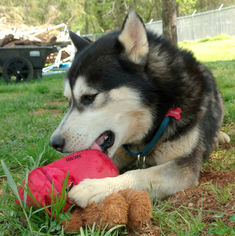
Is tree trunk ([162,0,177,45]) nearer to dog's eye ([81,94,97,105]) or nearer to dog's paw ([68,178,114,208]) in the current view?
dog's eye ([81,94,97,105])

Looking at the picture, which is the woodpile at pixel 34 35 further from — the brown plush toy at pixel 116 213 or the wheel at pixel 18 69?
the brown plush toy at pixel 116 213

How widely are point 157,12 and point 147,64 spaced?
35513 mm

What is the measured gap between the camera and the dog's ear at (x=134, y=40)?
233 cm

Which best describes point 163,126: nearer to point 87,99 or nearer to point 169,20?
point 87,99

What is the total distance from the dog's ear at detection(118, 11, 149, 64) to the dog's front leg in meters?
0.88

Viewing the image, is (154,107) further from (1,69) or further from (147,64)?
(1,69)

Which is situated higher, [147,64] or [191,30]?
[147,64]

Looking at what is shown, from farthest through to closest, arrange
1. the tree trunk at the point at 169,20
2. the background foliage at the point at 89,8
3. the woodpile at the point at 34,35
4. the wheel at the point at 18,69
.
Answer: the background foliage at the point at 89,8 → the woodpile at the point at 34,35 → the wheel at the point at 18,69 → the tree trunk at the point at 169,20

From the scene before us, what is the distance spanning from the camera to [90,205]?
1.79 metres

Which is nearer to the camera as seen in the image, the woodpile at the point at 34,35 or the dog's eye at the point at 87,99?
the dog's eye at the point at 87,99

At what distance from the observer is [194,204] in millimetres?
1983

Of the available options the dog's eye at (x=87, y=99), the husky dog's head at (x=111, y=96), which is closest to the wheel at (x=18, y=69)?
the husky dog's head at (x=111, y=96)

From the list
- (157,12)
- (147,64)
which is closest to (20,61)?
(147,64)

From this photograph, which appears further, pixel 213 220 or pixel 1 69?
pixel 1 69
